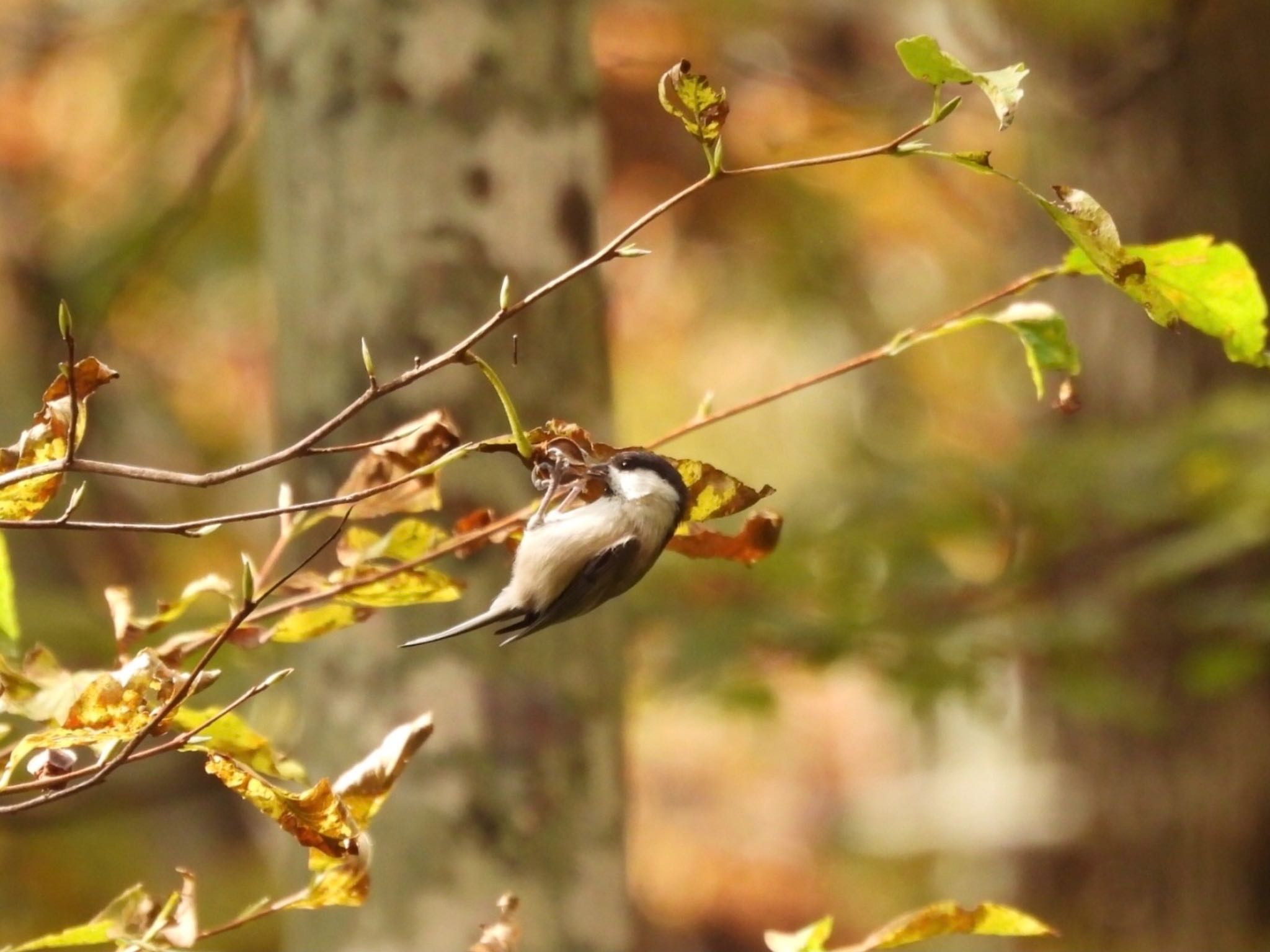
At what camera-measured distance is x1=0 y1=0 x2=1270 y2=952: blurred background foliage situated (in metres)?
2.64

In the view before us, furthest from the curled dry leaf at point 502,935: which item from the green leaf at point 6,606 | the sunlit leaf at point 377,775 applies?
the green leaf at point 6,606

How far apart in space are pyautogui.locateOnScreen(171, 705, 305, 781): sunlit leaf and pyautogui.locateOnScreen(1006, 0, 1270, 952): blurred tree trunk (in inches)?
129

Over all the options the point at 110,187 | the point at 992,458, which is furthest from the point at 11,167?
the point at 992,458

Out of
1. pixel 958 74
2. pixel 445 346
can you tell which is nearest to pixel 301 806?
pixel 958 74

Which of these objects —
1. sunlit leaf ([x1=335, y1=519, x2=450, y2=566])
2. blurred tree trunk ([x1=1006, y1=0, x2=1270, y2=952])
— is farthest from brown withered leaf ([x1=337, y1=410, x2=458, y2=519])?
blurred tree trunk ([x1=1006, y1=0, x2=1270, y2=952])

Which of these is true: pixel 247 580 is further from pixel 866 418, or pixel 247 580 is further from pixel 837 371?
pixel 866 418

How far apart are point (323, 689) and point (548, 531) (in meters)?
0.87

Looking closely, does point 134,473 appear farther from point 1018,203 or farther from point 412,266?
point 1018,203

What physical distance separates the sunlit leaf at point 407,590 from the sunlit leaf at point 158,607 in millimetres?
71

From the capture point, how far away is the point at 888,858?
8977 millimetres

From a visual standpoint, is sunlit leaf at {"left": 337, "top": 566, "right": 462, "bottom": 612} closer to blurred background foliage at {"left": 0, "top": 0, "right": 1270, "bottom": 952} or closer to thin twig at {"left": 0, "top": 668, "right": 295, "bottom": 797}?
thin twig at {"left": 0, "top": 668, "right": 295, "bottom": 797}

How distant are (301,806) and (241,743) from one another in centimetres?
12

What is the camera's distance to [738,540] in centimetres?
81

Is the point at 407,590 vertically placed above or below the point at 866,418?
below
